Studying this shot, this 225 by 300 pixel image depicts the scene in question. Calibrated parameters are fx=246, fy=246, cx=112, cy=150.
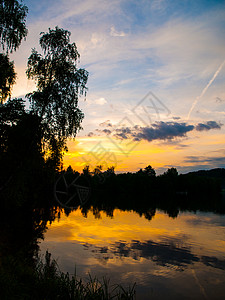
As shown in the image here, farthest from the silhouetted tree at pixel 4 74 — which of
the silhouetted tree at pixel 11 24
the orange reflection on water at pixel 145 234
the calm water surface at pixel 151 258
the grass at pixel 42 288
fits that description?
the orange reflection on water at pixel 145 234

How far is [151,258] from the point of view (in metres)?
20.4

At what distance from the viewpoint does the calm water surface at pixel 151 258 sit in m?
15.2

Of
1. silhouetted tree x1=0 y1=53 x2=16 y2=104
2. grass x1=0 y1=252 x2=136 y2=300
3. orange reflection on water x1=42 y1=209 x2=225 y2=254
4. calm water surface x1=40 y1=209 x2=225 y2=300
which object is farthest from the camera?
orange reflection on water x1=42 y1=209 x2=225 y2=254

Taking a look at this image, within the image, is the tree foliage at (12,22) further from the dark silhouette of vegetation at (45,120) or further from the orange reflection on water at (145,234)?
the orange reflection on water at (145,234)

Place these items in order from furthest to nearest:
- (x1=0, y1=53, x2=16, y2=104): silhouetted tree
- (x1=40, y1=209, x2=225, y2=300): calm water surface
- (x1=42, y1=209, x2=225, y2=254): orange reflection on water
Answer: (x1=42, y1=209, x2=225, y2=254): orange reflection on water → (x1=40, y1=209, x2=225, y2=300): calm water surface → (x1=0, y1=53, x2=16, y2=104): silhouetted tree

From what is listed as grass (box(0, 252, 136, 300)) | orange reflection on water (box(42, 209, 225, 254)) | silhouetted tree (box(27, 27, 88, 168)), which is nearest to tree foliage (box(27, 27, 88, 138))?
silhouetted tree (box(27, 27, 88, 168))

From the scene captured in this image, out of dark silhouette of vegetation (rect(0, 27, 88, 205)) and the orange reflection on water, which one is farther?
the orange reflection on water

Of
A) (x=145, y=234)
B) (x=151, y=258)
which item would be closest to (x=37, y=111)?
(x=151, y=258)

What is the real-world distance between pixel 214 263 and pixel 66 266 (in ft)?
38.6

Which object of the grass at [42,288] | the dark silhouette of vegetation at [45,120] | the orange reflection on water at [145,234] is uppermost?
the dark silhouette of vegetation at [45,120]

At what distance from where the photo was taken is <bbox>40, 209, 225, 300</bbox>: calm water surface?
15.2 metres

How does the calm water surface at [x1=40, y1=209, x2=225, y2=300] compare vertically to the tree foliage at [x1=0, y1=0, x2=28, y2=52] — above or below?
below

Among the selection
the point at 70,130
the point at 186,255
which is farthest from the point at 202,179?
the point at 70,130

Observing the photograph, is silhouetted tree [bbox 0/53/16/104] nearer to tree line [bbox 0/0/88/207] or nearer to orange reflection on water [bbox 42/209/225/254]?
tree line [bbox 0/0/88/207]
